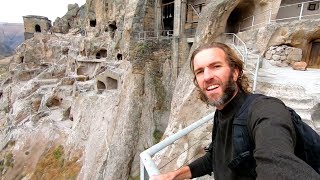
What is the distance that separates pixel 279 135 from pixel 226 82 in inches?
24.5

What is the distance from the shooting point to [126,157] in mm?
12125

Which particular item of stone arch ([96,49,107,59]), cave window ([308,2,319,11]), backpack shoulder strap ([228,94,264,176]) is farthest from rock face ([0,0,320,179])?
stone arch ([96,49,107,59])

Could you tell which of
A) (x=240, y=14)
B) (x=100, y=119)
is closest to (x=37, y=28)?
(x=100, y=119)

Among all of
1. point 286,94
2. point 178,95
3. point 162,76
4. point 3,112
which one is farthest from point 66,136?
point 286,94

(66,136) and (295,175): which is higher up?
(295,175)

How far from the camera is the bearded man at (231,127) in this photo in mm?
→ 992

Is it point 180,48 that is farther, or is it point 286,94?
point 180,48

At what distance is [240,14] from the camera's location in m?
12.9

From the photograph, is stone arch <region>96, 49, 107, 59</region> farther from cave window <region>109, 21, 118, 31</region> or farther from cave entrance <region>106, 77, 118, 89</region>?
cave entrance <region>106, 77, 118, 89</region>

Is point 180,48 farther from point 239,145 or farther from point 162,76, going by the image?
point 239,145

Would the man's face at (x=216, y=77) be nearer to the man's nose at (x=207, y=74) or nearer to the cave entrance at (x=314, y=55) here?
the man's nose at (x=207, y=74)

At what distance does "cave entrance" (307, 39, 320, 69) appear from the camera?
26.3ft

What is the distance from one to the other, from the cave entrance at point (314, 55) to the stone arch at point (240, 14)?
4.31m

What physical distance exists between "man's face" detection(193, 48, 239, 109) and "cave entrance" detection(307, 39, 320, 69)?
334 inches
